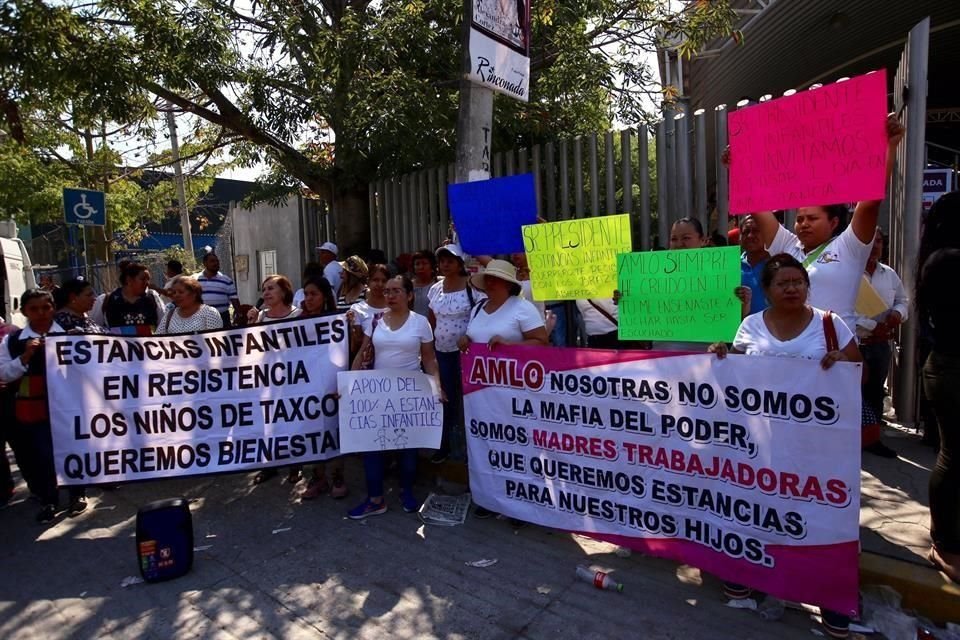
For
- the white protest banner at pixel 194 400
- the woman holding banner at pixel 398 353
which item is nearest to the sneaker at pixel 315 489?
the white protest banner at pixel 194 400

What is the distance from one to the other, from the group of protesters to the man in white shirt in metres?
0.01

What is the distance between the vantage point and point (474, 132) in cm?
565

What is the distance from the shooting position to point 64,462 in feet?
14.2

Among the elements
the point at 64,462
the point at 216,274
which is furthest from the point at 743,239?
the point at 216,274

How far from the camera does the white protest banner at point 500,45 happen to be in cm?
507

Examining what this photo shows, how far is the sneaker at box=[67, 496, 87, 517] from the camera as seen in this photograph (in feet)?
15.2

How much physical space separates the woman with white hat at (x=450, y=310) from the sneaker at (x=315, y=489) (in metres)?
1.02

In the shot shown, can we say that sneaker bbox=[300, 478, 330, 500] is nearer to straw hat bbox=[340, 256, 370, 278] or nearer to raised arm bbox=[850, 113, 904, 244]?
straw hat bbox=[340, 256, 370, 278]

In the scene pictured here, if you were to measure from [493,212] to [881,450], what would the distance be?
355cm

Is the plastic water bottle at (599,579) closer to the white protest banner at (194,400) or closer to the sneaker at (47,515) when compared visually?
the white protest banner at (194,400)

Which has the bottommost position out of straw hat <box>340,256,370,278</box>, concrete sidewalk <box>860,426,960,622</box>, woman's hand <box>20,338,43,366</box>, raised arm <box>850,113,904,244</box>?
concrete sidewalk <box>860,426,960,622</box>

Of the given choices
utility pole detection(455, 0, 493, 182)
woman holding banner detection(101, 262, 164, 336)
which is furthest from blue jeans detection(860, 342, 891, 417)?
woman holding banner detection(101, 262, 164, 336)

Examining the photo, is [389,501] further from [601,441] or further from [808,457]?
[808,457]

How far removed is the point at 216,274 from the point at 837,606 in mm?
7493
